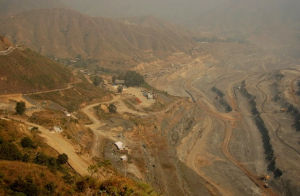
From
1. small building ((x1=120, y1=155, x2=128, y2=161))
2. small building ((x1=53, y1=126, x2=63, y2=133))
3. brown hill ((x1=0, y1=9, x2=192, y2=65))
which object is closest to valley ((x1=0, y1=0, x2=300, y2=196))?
small building ((x1=53, y1=126, x2=63, y2=133))

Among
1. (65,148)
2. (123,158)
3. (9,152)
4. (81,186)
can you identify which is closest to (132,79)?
(123,158)

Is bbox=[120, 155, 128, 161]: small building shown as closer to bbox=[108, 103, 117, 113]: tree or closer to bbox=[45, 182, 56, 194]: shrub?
bbox=[108, 103, 117, 113]: tree

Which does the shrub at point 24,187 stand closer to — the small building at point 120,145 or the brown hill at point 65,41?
the small building at point 120,145

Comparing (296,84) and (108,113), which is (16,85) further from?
(296,84)

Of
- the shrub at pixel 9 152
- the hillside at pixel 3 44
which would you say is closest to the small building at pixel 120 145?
the shrub at pixel 9 152

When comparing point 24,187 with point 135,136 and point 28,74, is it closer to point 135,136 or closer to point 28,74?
point 135,136
